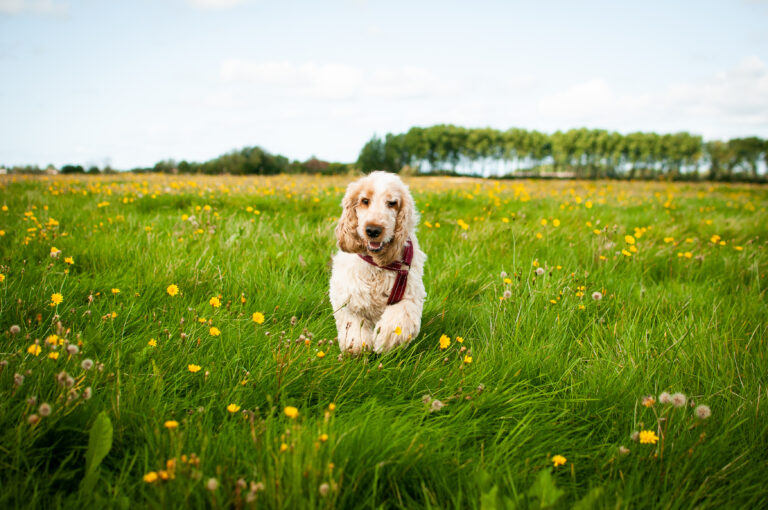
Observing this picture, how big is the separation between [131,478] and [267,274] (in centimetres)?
217

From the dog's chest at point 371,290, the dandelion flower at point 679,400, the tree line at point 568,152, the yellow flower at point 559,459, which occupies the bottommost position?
the yellow flower at point 559,459

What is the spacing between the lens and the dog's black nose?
2.78 m

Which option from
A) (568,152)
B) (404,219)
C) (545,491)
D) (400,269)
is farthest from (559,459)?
(568,152)

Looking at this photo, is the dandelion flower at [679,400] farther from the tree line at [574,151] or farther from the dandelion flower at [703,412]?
the tree line at [574,151]

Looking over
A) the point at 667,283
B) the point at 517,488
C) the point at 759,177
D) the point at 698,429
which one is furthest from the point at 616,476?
the point at 759,177

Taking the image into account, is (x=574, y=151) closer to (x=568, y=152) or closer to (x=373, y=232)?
(x=568, y=152)

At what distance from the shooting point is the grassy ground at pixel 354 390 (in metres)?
1.38

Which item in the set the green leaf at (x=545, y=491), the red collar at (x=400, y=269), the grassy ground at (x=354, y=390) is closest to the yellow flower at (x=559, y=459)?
the grassy ground at (x=354, y=390)

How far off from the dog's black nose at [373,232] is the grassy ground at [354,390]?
2.44 feet

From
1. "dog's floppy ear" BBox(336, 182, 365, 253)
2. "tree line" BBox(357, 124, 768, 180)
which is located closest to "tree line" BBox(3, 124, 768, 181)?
"tree line" BBox(357, 124, 768, 180)

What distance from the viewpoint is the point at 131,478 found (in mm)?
1406

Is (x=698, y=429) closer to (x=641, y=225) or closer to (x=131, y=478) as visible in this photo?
(x=131, y=478)

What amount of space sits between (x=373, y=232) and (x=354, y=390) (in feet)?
3.80

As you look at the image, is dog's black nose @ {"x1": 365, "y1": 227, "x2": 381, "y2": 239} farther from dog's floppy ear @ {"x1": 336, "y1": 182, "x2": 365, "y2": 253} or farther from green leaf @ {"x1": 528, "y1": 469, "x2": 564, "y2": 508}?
green leaf @ {"x1": 528, "y1": 469, "x2": 564, "y2": 508}
